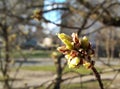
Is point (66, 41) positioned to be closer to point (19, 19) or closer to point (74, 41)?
point (74, 41)

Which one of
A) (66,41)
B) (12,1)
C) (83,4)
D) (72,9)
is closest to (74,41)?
(66,41)

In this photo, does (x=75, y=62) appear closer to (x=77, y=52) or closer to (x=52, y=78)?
(x=77, y=52)

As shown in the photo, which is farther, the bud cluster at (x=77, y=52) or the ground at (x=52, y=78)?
the ground at (x=52, y=78)

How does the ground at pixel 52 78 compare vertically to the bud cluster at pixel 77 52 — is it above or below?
below

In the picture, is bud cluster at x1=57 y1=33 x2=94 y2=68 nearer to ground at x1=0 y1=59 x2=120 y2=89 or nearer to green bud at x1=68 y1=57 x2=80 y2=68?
green bud at x1=68 y1=57 x2=80 y2=68

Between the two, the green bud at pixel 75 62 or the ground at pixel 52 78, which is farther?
the ground at pixel 52 78

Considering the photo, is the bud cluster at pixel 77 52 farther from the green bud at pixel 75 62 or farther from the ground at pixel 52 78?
the ground at pixel 52 78

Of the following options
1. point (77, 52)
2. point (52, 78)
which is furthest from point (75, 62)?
point (52, 78)

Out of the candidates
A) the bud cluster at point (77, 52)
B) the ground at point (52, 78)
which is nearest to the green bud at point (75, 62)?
the bud cluster at point (77, 52)

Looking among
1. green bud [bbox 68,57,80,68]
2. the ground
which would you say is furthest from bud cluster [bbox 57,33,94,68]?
the ground
